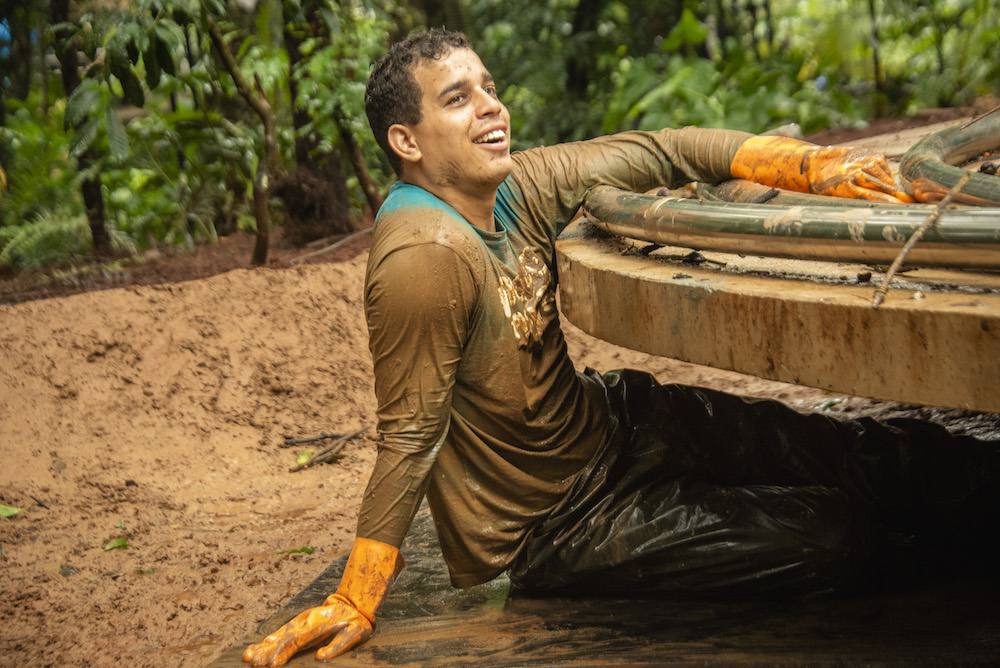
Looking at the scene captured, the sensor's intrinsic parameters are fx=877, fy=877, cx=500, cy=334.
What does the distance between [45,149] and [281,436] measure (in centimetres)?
408

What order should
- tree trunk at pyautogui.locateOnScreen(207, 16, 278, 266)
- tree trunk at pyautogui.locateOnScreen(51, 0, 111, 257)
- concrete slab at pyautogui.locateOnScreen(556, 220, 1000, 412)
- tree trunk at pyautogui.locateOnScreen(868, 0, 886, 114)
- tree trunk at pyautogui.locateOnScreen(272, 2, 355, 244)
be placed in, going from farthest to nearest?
tree trunk at pyautogui.locateOnScreen(868, 0, 886, 114) → tree trunk at pyautogui.locateOnScreen(272, 2, 355, 244) → tree trunk at pyautogui.locateOnScreen(51, 0, 111, 257) → tree trunk at pyautogui.locateOnScreen(207, 16, 278, 266) → concrete slab at pyautogui.locateOnScreen(556, 220, 1000, 412)

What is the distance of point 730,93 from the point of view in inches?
297

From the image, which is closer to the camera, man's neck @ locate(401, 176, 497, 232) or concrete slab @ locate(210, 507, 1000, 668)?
concrete slab @ locate(210, 507, 1000, 668)

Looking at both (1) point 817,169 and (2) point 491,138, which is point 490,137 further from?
(1) point 817,169

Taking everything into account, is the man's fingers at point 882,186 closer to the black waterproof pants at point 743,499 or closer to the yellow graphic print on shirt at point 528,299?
the black waterproof pants at point 743,499

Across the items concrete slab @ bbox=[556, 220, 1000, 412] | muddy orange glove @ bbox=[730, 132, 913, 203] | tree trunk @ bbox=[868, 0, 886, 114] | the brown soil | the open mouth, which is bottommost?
the brown soil

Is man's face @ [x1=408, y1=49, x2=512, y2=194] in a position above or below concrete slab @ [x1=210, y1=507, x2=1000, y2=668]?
above

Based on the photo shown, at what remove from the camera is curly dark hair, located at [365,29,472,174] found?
76.5 inches

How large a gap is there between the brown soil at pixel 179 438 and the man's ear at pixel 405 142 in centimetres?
146

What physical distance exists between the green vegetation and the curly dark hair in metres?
2.87

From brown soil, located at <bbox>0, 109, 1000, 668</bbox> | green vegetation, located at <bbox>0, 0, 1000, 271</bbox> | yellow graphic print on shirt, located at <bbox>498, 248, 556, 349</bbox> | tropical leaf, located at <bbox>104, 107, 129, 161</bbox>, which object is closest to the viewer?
yellow graphic print on shirt, located at <bbox>498, 248, 556, 349</bbox>

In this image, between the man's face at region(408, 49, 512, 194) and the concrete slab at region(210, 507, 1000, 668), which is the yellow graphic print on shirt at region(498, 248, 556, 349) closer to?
the man's face at region(408, 49, 512, 194)

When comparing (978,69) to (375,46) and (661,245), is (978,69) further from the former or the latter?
(661,245)

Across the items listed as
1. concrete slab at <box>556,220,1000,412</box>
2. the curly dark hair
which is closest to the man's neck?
the curly dark hair
